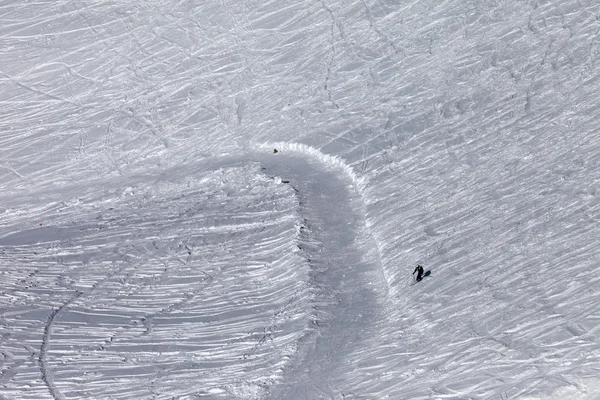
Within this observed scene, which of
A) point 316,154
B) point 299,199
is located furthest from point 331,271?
point 316,154

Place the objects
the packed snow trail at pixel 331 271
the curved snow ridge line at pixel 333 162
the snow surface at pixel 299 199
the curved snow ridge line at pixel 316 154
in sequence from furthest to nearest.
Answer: the curved snow ridge line at pixel 316 154, the curved snow ridge line at pixel 333 162, the snow surface at pixel 299 199, the packed snow trail at pixel 331 271

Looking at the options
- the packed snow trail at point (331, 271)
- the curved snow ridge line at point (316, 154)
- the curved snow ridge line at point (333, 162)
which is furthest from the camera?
the curved snow ridge line at point (316, 154)

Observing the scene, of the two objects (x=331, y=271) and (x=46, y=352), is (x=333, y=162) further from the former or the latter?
(x=46, y=352)

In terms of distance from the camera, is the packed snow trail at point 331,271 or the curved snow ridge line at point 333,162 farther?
the curved snow ridge line at point 333,162

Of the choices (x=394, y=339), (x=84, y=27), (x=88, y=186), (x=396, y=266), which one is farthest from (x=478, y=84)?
(x=84, y=27)

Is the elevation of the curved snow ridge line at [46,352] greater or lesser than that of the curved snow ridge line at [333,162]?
lesser

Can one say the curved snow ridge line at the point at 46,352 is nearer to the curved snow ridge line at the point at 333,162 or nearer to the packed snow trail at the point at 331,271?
the packed snow trail at the point at 331,271

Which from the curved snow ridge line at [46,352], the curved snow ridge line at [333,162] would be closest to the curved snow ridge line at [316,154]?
the curved snow ridge line at [333,162]

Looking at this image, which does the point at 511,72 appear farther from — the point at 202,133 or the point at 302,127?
the point at 202,133

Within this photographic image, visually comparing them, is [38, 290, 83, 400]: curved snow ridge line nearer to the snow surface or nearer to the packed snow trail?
the snow surface
